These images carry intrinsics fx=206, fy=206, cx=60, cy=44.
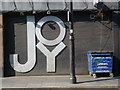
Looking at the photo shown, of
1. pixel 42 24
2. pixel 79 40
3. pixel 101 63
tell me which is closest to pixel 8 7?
pixel 42 24

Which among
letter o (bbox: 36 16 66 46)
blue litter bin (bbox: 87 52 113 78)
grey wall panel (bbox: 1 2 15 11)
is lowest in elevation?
blue litter bin (bbox: 87 52 113 78)

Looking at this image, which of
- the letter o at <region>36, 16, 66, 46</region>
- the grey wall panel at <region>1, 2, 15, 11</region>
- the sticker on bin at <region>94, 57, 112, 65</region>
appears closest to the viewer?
the sticker on bin at <region>94, 57, 112, 65</region>

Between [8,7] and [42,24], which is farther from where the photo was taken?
[42,24]

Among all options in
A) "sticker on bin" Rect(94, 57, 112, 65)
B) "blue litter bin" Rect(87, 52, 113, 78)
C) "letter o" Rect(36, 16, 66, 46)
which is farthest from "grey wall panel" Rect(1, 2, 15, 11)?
"sticker on bin" Rect(94, 57, 112, 65)

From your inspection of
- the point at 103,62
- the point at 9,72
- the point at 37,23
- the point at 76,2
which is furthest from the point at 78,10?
the point at 9,72

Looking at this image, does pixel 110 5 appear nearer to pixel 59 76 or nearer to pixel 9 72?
pixel 59 76

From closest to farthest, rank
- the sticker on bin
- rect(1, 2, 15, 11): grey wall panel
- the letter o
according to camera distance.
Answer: the sticker on bin → rect(1, 2, 15, 11): grey wall panel → the letter o

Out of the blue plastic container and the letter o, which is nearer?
the blue plastic container

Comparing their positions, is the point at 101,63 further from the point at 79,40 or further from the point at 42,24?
the point at 42,24

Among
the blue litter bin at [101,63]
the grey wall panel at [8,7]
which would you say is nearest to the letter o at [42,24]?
the grey wall panel at [8,7]

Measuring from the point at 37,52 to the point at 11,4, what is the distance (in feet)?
10.4

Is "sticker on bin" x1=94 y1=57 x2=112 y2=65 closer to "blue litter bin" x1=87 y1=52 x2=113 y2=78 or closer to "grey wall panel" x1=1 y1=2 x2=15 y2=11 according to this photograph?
"blue litter bin" x1=87 y1=52 x2=113 y2=78

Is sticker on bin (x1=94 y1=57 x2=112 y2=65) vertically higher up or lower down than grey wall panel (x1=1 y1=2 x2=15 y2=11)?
lower down

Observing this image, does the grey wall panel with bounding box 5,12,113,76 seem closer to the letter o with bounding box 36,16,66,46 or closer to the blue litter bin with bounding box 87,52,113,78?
the letter o with bounding box 36,16,66,46
